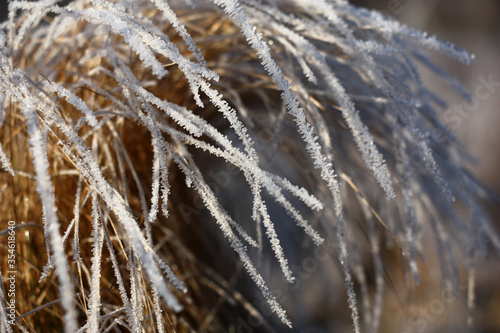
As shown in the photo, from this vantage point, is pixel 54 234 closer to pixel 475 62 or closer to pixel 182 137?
pixel 182 137

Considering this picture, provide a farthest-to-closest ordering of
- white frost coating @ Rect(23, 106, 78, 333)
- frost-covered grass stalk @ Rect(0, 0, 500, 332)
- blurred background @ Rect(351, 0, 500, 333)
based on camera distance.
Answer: blurred background @ Rect(351, 0, 500, 333) < frost-covered grass stalk @ Rect(0, 0, 500, 332) < white frost coating @ Rect(23, 106, 78, 333)

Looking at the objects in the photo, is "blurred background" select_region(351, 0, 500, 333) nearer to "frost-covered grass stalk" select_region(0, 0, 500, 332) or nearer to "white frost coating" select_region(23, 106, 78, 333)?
"frost-covered grass stalk" select_region(0, 0, 500, 332)

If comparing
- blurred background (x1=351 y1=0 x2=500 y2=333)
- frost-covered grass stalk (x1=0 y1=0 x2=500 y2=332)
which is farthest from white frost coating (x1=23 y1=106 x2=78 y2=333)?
blurred background (x1=351 y1=0 x2=500 y2=333)

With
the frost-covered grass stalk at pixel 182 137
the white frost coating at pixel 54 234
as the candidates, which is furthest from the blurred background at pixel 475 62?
the white frost coating at pixel 54 234

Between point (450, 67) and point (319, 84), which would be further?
point (450, 67)

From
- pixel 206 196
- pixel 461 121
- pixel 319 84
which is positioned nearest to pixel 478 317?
pixel 461 121

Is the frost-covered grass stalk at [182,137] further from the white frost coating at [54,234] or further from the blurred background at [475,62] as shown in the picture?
the blurred background at [475,62]

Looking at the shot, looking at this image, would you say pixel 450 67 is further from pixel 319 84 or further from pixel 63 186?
pixel 63 186

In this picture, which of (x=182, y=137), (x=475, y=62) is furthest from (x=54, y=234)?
(x=475, y=62)
